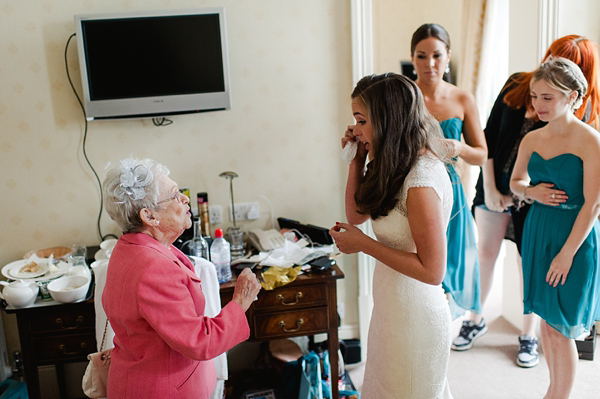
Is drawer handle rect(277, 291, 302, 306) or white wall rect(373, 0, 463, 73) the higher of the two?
white wall rect(373, 0, 463, 73)

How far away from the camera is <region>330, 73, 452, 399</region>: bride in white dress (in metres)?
1.54

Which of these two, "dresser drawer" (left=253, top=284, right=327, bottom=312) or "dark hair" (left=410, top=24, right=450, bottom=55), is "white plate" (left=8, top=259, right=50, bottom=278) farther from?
"dark hair" (left=410, top=24, right=450, bottom=55)

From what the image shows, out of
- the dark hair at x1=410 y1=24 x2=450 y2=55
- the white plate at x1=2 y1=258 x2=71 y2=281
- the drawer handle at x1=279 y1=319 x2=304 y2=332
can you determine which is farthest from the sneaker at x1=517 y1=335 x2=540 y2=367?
the white plate at x1=2 y1=258 x2=71 y2=281

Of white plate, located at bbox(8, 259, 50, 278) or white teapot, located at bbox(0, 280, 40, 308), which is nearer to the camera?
white teapot, located at bbox(0, 280, 40, 308)

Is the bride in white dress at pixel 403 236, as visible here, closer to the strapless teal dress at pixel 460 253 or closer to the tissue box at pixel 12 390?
the strapless teal dress at pixel 460 253

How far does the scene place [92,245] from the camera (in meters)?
2.72

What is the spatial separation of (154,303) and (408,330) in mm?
785

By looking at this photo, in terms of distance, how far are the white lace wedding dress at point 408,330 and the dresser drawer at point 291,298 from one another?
2.29 feet

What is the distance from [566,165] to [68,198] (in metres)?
2.32

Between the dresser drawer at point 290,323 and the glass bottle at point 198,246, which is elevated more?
the glass bottle at point 198,246

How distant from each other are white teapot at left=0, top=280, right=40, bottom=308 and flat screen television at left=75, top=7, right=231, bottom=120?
825 mm

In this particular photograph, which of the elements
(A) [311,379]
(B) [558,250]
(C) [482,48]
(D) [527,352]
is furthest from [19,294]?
(C) [482,48]

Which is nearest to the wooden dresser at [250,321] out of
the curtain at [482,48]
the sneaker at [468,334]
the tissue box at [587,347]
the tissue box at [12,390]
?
the tissue box at [12,390]

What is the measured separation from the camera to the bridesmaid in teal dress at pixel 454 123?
2445 millimetres
